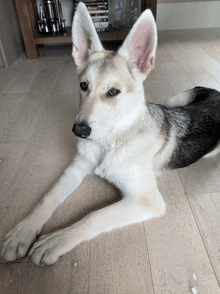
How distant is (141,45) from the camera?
4.90 feet

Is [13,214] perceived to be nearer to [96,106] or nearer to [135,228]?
[135,228]

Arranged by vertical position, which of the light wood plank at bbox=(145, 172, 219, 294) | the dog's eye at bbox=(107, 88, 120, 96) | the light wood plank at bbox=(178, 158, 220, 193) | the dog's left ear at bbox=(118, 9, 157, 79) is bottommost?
the light wood plank at bbox=(178, 158, 220, 193)

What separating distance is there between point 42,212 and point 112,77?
→ 987mm

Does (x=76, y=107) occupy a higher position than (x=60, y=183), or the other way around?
(x=60, y=183)

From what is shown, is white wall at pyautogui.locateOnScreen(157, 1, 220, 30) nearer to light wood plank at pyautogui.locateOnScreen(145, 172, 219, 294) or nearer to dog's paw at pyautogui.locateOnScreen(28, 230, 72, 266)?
light wood plank at pyautogui.locateOnScreen(145, 172, 219, 294)

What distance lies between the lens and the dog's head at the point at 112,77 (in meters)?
1.38

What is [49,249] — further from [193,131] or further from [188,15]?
[188,15]

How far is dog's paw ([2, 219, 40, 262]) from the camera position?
51.6 inches

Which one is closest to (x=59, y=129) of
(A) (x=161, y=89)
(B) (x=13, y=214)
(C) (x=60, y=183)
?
(C) (x=60, y=183)

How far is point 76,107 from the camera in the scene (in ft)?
9.96

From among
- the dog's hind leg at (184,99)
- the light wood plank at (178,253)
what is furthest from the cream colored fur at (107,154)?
the dog's hind leg at (184,99)

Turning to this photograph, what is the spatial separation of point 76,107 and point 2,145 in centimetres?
107

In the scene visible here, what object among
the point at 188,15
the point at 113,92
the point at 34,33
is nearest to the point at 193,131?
the point at 113,92

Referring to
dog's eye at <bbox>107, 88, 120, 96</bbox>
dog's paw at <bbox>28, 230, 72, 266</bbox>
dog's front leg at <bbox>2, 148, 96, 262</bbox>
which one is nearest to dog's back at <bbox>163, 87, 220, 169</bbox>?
dog's eye at <bbox>107, 88, 120, 96</bbox>
